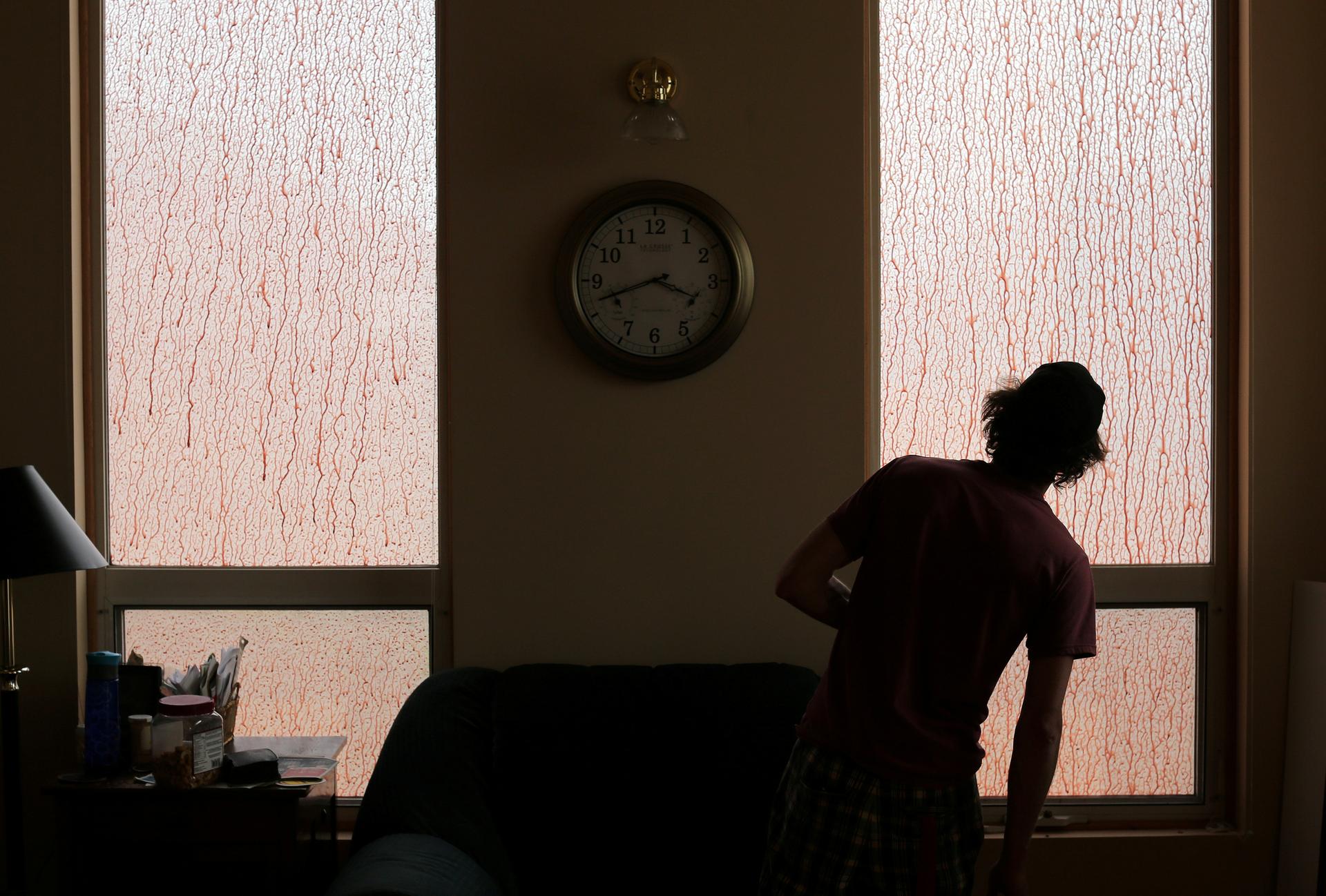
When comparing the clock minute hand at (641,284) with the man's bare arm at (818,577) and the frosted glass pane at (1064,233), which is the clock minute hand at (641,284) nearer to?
the frosted glass pane at (1064,233)

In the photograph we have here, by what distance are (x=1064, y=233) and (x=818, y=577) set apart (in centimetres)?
148

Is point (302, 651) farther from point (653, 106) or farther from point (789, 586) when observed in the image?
point (653, 106)

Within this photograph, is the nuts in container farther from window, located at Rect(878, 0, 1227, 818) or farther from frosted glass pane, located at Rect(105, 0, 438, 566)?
window, located at Rect(878, 0, 1227, 818)

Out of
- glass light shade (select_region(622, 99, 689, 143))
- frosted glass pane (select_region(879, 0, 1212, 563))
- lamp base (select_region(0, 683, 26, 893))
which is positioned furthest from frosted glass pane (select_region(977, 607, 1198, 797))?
lamp base (select_region(0, 683, 26, 893))

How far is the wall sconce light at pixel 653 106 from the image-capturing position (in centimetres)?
222

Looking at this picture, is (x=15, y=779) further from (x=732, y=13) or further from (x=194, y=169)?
(x=732, y=13)

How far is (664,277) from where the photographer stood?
242 cm

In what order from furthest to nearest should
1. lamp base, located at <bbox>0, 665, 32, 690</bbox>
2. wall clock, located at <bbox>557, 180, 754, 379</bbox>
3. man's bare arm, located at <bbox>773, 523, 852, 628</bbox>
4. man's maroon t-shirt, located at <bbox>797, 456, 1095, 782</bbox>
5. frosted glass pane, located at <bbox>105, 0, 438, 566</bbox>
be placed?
frosted glass pane, located at <bbox>105, 0, 438, 566</bbox> < wall clock, located at <bbox>557, 180, 754, 379</bbox> < lamp base, located at <bbox>0, 665, 32, 690</bbox> < man's bare arm, located at <bbox>773, 523, 852, 628</bbox> < man's maroon t-shirt, located at <bbox>797, 456, 1095, 782</bbox>

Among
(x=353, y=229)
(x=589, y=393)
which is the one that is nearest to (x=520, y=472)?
(x=589, y=393)

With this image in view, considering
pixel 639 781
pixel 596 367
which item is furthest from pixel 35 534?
pixel 639 781

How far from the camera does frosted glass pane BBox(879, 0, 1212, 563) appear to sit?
8.38ft

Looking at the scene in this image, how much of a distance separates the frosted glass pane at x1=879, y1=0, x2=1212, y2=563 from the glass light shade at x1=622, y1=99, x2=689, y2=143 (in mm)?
655

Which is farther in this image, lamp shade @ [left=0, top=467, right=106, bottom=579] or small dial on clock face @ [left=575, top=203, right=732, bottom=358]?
small dial on clock face @ [left=575, top=203, right=732, bottom=358]

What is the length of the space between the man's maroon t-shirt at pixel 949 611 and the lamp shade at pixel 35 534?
1686 millimetres
